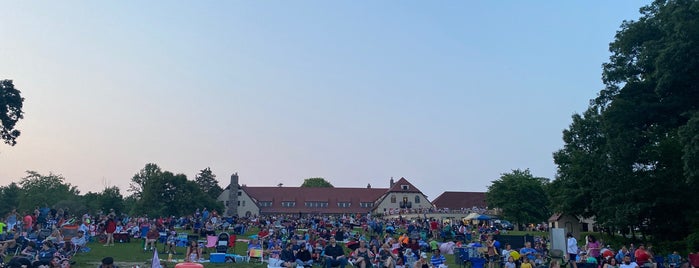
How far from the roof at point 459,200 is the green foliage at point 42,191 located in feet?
189

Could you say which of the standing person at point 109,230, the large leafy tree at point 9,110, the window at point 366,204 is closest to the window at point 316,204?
the window at point 366,204

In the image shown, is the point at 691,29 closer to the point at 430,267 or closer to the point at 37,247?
the point at 430,267

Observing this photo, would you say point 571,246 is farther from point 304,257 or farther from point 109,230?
point 109,230

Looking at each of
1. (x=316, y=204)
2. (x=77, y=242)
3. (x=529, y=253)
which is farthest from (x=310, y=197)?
(x=529, y=253)

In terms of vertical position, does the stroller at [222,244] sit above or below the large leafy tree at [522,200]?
below

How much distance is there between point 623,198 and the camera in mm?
32188

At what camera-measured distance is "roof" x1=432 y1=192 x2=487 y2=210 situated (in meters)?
94.8

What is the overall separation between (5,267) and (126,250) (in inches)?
353

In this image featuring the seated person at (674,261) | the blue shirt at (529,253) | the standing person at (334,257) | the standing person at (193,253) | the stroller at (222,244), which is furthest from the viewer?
the stroller at (222,244)

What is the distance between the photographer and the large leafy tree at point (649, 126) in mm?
24281

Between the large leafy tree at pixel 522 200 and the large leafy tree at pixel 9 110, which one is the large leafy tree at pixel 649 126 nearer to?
the large leafy tree at pixel 522 200

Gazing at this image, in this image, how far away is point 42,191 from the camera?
89000 millimetres

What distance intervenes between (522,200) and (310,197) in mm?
45071

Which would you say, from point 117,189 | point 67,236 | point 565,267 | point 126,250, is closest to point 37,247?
point 67,236
